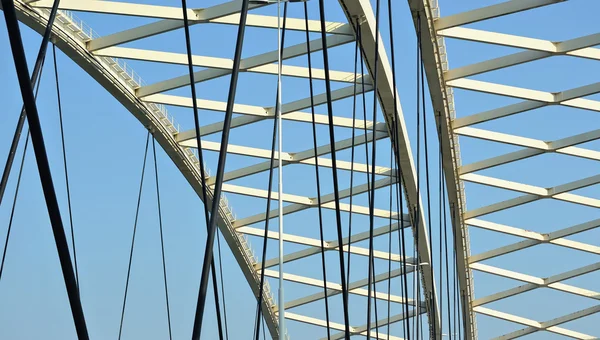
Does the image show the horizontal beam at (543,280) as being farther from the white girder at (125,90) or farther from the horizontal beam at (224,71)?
the horizontal beam at (224,71)

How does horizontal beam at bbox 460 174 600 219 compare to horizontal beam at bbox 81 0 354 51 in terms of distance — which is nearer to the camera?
horizontal beam at bbox 81 0 354 51

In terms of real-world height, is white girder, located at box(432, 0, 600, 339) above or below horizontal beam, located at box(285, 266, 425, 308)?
above

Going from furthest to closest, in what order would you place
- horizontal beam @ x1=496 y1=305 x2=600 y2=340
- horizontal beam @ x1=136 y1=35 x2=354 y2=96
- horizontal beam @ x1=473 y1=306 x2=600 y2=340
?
horizontal beam @ x1=473 y1=306 x2=600 y2=340 → horizontal beam @ x1=496 y1=305 x2=600 y2=340 → horizontal beam @ x1=136 y1=35 x2=354 y2=96

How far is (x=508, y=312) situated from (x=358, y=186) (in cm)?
1170

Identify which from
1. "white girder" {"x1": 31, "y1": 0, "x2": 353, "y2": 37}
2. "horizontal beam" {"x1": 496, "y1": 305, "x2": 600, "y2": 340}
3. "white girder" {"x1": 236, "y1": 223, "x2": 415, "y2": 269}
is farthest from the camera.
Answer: "horizontal beam" {"x1": 496, "y1": 305, "x2": 600, "y2": 340}

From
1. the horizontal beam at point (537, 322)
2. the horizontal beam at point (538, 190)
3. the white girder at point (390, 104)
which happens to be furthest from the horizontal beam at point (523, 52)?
the horizontal beam at point (537, 322)

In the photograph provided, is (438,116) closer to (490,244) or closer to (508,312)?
(490,244)

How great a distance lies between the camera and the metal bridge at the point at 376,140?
2247cm

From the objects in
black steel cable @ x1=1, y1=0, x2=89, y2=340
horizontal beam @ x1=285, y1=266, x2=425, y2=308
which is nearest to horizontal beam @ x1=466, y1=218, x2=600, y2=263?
horizontal beam @ x1=285, y1=266, x2=425, y2=308

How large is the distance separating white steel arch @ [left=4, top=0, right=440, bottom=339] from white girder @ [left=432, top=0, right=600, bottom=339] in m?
1.88

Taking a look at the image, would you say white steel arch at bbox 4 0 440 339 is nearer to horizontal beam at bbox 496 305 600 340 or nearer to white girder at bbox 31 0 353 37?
white girder at bbox 31 0 353 37

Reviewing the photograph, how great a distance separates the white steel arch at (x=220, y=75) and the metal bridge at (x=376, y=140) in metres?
0.06

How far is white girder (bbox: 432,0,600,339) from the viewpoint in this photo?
23109 millimetres

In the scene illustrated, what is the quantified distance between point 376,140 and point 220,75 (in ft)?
22.2
